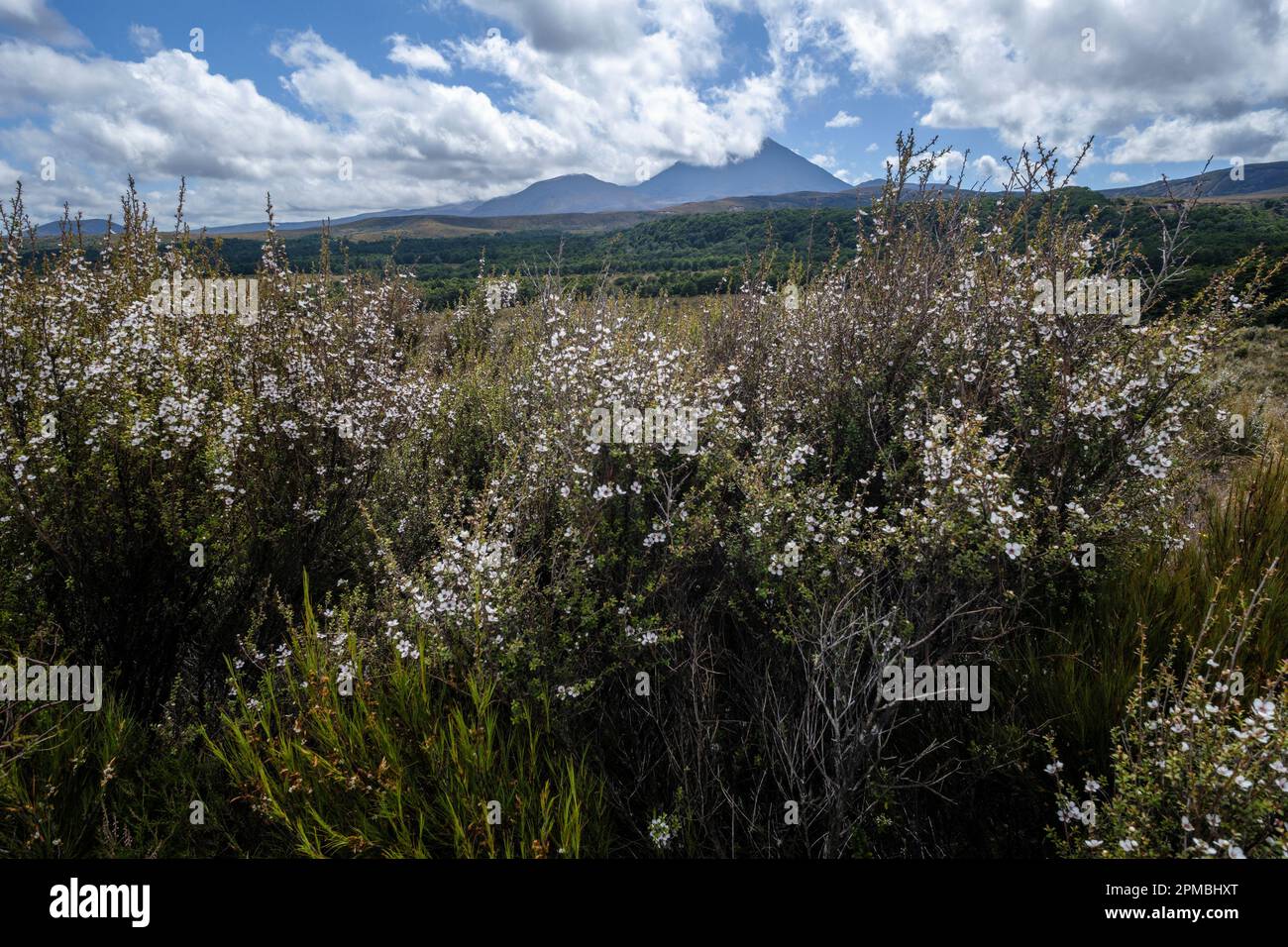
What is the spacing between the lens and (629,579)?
302 cm

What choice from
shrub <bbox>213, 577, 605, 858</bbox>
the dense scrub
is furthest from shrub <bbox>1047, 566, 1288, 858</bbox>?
shrub <bbox>213, 577, 605, 858</bbox>

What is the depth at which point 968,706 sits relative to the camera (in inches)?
113

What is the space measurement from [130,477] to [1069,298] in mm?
6291

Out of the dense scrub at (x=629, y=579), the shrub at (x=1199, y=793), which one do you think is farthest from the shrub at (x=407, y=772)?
the shrub at (x=1199, y=793)

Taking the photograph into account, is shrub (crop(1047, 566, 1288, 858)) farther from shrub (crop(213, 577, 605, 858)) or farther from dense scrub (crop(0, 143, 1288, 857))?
shrub (crop(213, 577, 605, 858))

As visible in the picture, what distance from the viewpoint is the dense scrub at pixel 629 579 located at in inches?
95.7

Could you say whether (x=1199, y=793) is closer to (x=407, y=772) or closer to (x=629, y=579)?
(x=629, y=579)

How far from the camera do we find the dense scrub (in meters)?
2.43

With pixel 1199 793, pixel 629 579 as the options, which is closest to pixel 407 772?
pixel 629 579

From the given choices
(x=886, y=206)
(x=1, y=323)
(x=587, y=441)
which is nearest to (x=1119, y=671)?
(x=587, y=441)

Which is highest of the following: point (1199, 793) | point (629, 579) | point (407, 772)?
point (629, 579)

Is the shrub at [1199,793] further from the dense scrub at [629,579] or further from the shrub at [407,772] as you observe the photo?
the shrub at [407,772]

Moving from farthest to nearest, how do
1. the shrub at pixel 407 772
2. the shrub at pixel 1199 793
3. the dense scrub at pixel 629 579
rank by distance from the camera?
the dense scrub at pixel 629 579, the shrub at pixel 407 772, the shrub at pixel 1199 793
